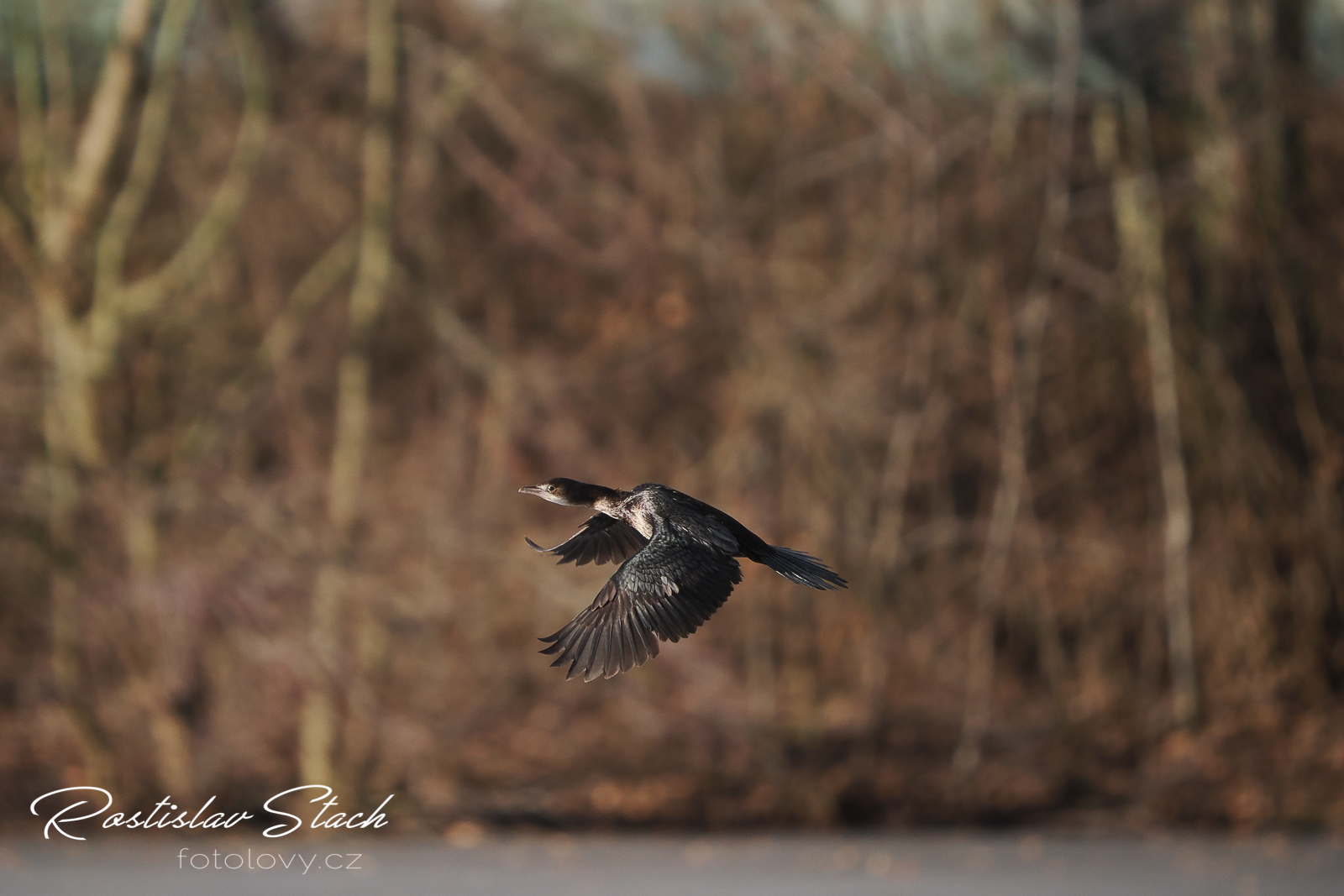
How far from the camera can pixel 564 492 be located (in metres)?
3.83

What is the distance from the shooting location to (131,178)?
998 cm

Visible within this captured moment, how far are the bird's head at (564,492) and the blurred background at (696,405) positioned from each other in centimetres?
580

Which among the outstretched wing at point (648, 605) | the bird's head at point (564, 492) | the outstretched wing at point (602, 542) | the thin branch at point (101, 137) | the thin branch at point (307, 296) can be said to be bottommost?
the outstretched wing at point (648, 605)

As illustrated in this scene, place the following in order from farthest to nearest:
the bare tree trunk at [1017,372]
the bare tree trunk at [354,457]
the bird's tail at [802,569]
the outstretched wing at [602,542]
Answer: the bare tree trunk at [354,457] → the bare tree trunk at [1017,372] → the outstretched wing at [602,542] → the bird's tail at [802,569]

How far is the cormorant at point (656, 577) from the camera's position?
3527mm

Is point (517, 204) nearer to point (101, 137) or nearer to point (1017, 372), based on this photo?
point (101, 137)

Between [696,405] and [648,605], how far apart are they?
6840 millimetres

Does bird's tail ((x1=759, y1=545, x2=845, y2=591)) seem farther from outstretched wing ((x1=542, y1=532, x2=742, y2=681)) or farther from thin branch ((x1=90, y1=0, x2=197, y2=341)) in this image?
thin branch ((x1=90, y1=0, x2=197, y2=341))

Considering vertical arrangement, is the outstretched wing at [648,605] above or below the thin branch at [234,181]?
below

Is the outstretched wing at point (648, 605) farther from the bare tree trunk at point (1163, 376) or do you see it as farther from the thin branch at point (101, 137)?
the thin branch at point (101, 137)

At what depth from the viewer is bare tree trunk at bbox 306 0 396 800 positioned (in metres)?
9.71

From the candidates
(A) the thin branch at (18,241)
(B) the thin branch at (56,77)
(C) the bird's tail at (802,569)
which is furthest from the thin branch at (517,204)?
(C) the bird's tail at (802,569)

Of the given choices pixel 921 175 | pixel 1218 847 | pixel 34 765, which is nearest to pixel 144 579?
pixel 34 765

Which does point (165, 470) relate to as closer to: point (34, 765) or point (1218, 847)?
point (34, 765)
